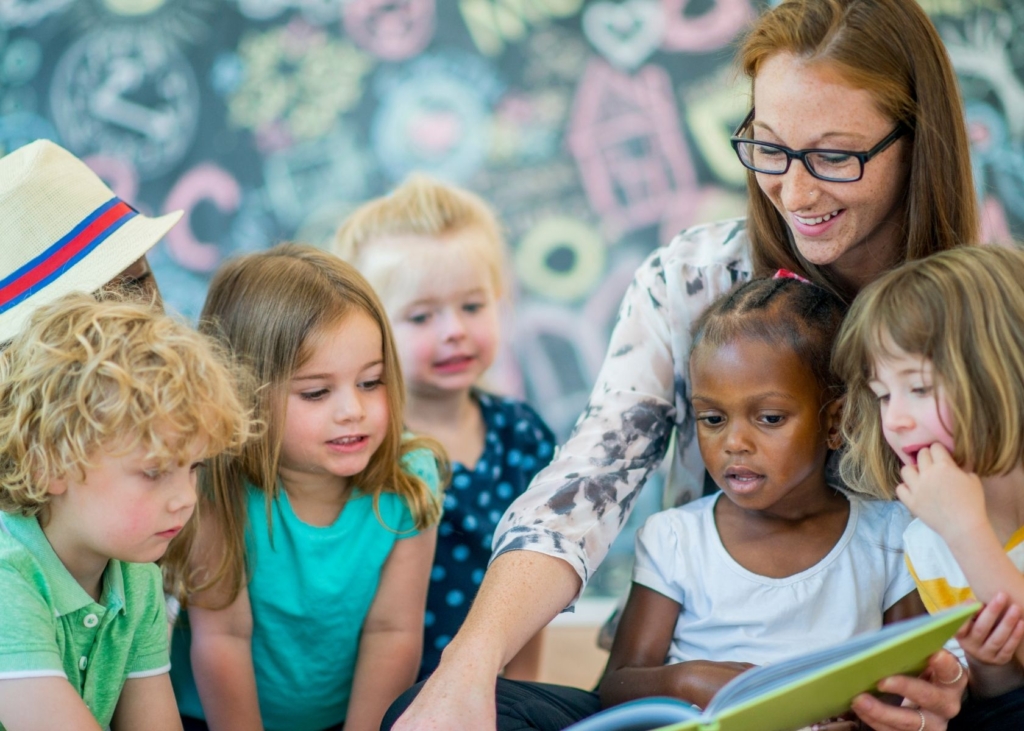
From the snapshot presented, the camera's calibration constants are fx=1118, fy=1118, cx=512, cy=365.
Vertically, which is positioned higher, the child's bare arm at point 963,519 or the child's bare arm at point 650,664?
the child's bare arm at point 963,519

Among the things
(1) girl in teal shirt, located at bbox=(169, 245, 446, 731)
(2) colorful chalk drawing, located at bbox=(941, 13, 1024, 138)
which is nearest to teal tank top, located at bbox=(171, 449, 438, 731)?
(1) girl in teal shirt, located at bbox=(169, 245, 446, 731)

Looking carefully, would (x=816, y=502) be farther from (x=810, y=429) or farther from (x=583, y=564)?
(x=583, y=564)

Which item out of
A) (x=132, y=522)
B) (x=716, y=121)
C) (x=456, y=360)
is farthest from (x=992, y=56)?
(x=132, y=522)

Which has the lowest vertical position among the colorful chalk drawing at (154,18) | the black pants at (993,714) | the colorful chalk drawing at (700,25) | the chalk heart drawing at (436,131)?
the black pants at (993,714)

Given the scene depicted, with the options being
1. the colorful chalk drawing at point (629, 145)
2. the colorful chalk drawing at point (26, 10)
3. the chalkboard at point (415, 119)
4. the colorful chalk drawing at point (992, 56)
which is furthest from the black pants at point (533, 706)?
the colorful chalk drawing at point (26, 10)

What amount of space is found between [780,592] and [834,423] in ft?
0.81

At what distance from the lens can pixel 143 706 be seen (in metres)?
1.45

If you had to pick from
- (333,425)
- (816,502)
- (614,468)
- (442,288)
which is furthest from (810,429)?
(442,288)

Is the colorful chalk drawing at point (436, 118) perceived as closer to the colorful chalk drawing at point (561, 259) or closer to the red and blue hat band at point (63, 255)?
the colorful chalk drawing at point (561, 259)

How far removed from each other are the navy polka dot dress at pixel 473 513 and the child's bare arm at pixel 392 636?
0.22 metres

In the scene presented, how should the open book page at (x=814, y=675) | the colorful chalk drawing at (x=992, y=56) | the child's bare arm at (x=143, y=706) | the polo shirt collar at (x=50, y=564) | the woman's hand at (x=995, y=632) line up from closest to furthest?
the open book page at (x=814, y=675)
the woman's hand at (x=995, y=632)
the polo shirt collar at (x=50, y=564)
the child's bare arm at (x=143, y=706)
the colorful chalk drawing at (x=992, y=56)

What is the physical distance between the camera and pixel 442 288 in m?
2.22

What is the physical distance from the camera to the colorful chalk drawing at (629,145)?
9.98 ft

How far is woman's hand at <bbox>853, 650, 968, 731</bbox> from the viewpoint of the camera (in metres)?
1.25
